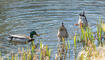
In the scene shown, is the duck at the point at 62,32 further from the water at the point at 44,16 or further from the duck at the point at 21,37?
the duck at the point at 21,37

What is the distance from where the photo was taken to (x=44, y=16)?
16.2 m

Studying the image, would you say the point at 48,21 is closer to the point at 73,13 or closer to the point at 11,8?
the point at 73,13

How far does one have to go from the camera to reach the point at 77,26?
48.9ft

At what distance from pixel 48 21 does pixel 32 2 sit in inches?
146

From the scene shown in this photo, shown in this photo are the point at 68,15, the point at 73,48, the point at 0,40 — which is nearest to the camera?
the point at 73,48

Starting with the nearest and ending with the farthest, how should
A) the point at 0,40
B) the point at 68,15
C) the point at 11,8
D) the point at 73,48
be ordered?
the point at 73,48 < the point at 0,40 < the point at 68,15 < the point at 11,8

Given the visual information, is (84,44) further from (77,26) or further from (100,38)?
(77,26)

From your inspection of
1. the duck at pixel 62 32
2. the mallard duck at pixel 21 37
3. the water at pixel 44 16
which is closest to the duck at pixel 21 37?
the mallard duck at pixel 21 37

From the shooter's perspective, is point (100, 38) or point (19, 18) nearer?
point (100, 38)

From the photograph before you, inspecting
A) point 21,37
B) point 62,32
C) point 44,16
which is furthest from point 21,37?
point 44,16

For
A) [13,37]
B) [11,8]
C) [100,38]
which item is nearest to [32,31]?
[13,37]

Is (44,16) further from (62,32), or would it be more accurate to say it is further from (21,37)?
(21,37)

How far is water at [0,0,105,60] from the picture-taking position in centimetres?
1337

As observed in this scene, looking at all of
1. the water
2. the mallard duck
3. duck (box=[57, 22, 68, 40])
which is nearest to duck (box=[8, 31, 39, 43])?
the mallard duck
